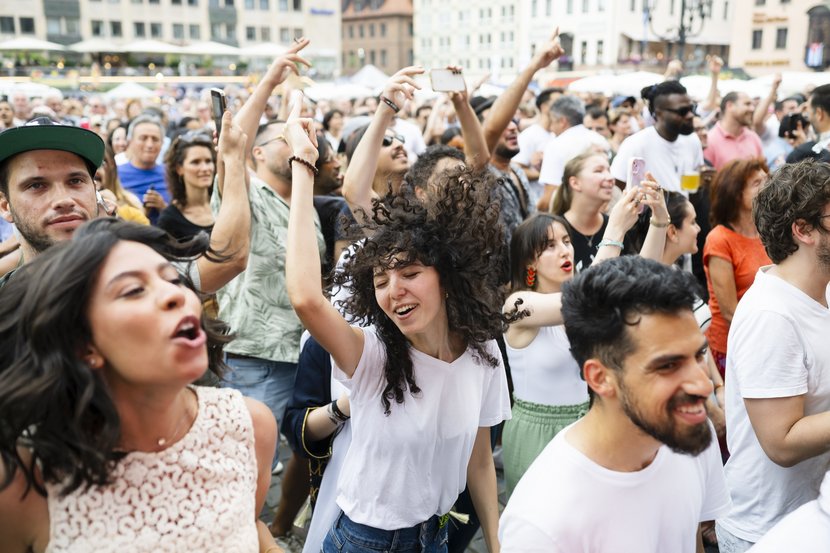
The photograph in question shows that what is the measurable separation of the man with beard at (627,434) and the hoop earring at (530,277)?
4.82 ft

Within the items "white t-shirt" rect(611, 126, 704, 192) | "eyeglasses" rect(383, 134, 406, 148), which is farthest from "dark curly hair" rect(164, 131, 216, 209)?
"white t-shirt" rect(611, 126, 704, 192)

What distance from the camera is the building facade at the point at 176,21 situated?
65.9 metres

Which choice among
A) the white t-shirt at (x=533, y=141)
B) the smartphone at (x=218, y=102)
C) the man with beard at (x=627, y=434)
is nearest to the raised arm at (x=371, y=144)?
the smartphone at (x=218, y=102)

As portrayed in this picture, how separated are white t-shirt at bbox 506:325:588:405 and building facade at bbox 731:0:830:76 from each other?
191 ft

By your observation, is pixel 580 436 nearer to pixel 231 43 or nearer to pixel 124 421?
pixel 124 421

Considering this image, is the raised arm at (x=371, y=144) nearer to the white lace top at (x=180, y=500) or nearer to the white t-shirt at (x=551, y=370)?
the white t-shirt at (x=551, y=370)

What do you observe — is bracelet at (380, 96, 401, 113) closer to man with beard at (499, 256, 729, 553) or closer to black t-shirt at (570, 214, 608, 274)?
black t-shirt at (570, 214, 608, 274)

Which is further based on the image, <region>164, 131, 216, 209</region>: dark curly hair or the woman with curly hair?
<region>164, 131, 216, 209</region>: dark curly hair

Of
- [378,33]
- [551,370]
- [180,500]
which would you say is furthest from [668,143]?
[378,33]

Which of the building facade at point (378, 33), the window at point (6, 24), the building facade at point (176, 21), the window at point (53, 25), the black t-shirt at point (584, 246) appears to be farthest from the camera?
the building facade at point (378, 33)

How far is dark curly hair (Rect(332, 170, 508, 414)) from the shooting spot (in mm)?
2338

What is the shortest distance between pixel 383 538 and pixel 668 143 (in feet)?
16.1

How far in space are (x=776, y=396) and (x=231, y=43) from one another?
79.7m

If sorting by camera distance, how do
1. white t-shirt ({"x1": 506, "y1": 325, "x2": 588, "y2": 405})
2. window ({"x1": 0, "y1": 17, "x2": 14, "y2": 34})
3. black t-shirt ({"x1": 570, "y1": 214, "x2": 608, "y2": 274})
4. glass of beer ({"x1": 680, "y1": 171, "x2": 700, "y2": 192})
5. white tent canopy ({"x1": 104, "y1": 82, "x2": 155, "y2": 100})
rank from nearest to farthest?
white t-shirt ({"x1": 506, "y1": 325, "x2": 588, "y2": 405}) < black t-shirt ({"x1": 570, "y1": 214, "x2": 608, "y2": 274}) < glass of beer ({"x1": 680, "y1": 171, "x2": 700, "y2": 192}) < white tent canopy ({"x1": 104, "y1": 82, "x2": 155, "y2": 100}) < window ({"x1": 0, "y1": 17, "x2": 14, "y2": 34})
